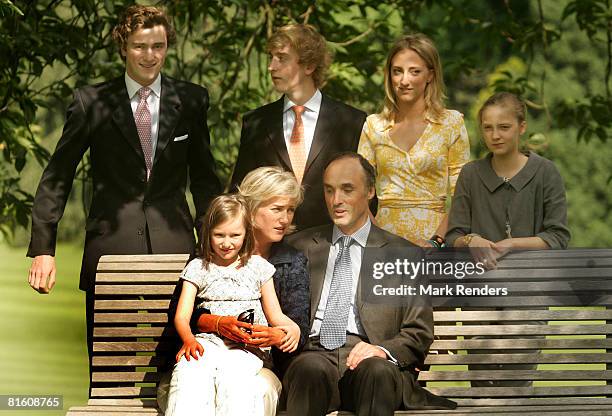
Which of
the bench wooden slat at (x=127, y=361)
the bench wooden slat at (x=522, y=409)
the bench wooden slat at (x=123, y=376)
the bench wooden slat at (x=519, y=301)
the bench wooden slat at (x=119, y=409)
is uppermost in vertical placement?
the bench wooden slat at (x=519, y=301)

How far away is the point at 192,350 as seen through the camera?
205 inches

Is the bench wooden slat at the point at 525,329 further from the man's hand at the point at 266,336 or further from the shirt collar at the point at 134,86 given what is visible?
the shirt collar at the point at 134,86

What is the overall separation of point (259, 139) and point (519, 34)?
144 inches

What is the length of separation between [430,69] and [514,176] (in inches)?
21.7

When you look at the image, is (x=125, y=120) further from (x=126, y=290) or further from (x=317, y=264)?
(x=317, y=264)

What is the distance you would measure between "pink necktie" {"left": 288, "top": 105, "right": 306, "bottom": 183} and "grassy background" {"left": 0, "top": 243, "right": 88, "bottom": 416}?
11.0ft

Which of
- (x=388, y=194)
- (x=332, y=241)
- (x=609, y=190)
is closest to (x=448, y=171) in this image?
(x=388, y=194)

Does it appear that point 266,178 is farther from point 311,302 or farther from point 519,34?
point 519,34

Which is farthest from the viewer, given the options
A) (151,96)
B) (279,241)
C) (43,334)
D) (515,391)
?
(43,334)

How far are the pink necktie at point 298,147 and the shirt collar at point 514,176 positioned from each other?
0.72m

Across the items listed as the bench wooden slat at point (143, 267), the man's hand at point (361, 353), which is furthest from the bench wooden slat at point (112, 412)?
the man's hand at point (361, 353)

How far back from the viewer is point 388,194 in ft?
19.4

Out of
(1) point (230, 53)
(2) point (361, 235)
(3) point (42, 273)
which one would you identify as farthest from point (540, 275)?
(1) point (230, 53)

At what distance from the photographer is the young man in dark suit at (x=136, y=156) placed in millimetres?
5820
